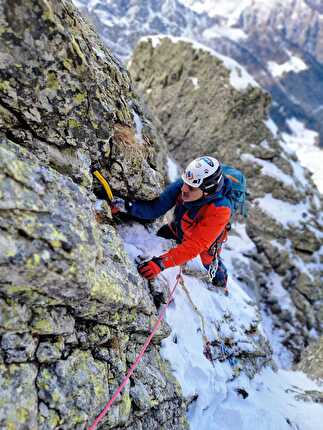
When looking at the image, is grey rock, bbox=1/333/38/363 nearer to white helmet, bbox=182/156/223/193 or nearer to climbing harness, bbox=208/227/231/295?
white helmet, bbox=182/156/223/193

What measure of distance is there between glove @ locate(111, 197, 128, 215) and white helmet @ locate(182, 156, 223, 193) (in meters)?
1.52

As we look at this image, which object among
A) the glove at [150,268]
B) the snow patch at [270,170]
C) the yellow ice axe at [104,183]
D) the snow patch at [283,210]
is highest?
the yellow ice axe at [104,183]

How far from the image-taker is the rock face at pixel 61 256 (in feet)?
12.5

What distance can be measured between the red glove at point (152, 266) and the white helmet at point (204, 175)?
152 cm

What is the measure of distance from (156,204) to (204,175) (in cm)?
182

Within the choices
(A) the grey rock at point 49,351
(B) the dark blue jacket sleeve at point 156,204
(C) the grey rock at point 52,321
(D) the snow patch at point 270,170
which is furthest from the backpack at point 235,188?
(D) the snow patch at point 270,170

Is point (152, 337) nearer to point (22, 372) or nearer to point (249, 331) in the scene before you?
point (22, 372)

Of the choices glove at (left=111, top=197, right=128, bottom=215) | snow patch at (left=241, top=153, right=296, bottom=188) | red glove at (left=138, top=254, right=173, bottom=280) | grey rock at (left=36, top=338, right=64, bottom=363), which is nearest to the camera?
grey rock at (left=36, top=338, right=64, bottom=363)

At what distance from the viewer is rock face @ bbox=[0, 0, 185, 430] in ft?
12.5

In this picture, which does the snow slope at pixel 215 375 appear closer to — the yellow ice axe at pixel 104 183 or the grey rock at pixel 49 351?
the yellow ice axe at pixel 104 183

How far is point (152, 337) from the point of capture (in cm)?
628

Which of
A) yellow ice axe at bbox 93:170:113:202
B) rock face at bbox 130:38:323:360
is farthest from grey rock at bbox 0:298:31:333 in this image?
rock face at bbox 130:38:323:360

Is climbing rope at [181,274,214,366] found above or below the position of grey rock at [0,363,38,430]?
below

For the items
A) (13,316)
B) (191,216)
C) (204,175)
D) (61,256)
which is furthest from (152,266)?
(13,316)
